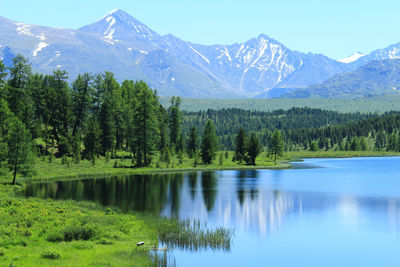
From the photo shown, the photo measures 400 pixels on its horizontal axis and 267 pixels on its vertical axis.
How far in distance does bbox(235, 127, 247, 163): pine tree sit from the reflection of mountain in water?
50.8 metres

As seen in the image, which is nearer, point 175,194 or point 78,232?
point 78,232

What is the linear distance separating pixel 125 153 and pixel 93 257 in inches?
4171

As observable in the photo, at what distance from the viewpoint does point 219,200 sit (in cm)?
7006

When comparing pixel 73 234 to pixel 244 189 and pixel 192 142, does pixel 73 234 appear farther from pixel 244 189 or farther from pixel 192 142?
pixel 192 142

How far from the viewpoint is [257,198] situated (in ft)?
240

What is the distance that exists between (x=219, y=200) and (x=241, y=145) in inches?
3084

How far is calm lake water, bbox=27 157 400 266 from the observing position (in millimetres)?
37469

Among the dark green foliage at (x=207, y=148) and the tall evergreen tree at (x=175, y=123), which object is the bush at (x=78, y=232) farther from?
the tall evergreen tree at (x=175, y=123)

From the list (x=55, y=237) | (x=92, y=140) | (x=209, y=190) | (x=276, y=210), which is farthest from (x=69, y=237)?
(x=92, y=140)

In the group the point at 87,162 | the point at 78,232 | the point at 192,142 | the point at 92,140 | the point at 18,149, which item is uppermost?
the point at 192,142

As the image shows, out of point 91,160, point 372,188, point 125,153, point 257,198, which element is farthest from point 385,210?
point 125,153

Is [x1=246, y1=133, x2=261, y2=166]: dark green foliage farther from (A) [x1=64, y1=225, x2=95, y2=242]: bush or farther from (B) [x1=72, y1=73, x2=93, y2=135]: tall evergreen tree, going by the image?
(A) [x1=64, y1=225, x2=95, y2=242]: bush

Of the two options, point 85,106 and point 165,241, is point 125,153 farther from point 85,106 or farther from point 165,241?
point 165,241

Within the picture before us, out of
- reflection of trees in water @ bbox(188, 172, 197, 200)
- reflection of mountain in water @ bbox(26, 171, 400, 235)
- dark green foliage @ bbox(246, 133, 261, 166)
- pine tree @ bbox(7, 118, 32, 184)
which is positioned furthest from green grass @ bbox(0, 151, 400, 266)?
dark green foliage @ bbox(246, 133, 261, 166)
